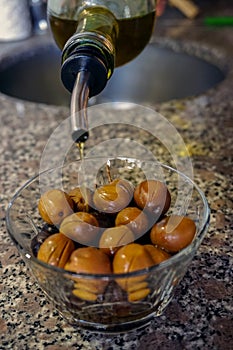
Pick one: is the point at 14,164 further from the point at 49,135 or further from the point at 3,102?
the point at 3,102

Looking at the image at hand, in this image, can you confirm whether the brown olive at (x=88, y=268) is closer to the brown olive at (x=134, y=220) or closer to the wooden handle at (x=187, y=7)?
the brown olive at (x=134, y=220)

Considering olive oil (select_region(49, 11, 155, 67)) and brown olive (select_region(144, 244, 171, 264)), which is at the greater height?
olive oil (select_region(49, 11, 155, 67))

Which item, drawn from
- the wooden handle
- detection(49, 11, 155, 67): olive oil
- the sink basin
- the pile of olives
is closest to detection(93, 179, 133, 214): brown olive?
the pile of olives

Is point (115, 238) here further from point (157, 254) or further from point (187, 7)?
point (187, 7)

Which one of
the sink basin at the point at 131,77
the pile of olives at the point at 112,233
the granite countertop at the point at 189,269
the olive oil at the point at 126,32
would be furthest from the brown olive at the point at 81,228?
the sink basin at the point at 131,77

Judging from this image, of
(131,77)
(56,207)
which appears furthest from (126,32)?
(131,77)

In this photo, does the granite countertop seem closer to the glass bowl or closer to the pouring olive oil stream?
the glass bowl
